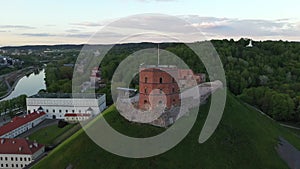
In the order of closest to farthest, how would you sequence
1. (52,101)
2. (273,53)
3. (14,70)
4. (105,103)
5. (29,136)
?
(29,136), (52,101), (105,103), (273,53), (14,70)

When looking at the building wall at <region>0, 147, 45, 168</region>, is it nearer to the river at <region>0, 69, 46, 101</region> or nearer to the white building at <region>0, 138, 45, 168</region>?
the white building at <region>0, 138, 45, 168</region>

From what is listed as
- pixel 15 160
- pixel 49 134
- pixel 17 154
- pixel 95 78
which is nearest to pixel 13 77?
pixel 95 78

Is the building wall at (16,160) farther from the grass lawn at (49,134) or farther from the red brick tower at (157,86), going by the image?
the red brick tower at (157,86)

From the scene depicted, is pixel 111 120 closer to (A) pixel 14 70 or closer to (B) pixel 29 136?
(B) pixel 29 136

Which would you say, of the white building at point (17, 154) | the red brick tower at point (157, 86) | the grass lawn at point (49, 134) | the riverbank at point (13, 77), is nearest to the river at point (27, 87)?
the riverbank at point (13, 77)

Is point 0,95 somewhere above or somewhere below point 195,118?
below

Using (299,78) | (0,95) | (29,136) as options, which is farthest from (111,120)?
(0,95)
